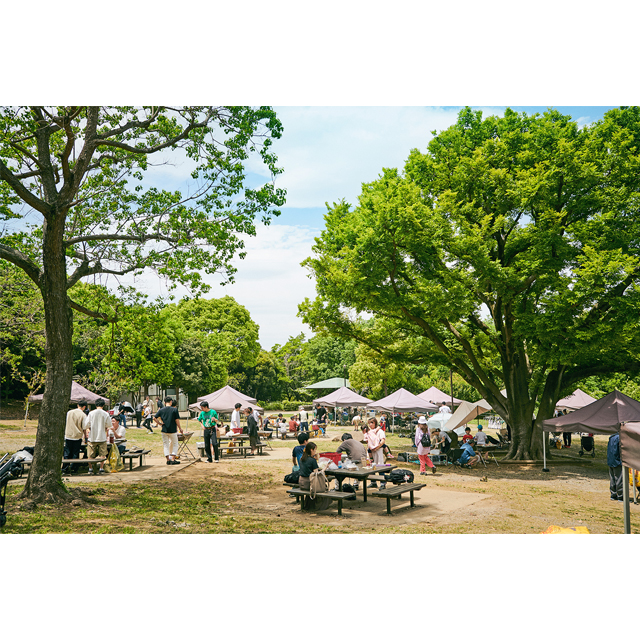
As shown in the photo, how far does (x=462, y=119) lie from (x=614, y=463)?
12238mm

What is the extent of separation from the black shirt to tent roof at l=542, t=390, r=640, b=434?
37.2 feet

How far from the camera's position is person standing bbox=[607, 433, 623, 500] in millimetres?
11891

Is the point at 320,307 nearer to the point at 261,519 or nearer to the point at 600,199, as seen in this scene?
the point at 600,199

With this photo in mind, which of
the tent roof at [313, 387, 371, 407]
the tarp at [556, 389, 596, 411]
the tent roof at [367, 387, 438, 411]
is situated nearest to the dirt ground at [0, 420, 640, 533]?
the tent roof at [367, 387, 438, 411]

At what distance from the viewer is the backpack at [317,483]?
387 inches

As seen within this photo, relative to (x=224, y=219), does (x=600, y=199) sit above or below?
above

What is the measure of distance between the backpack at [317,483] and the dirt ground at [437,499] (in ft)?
1.54

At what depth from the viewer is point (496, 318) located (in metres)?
19.0

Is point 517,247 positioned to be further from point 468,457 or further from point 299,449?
point 299,449

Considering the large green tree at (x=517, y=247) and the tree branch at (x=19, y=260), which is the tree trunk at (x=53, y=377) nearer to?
the tree branch at (x=19, y=260)

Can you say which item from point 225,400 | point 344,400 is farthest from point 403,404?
point 225,400

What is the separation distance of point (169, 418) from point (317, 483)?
6975mm

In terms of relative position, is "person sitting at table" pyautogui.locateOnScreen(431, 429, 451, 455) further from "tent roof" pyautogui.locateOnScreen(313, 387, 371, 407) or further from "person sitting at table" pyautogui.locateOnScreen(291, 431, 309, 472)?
"tent roof" pyautogui.locateOnScreen(313, 387, 371, 407)

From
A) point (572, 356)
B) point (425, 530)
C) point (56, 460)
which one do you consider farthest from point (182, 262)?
point (572, 356)
